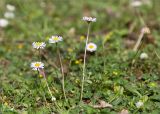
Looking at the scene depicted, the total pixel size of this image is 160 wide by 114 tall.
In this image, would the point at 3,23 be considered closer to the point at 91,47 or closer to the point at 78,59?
the point at 78,59

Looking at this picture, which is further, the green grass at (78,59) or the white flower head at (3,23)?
the white flower head at (3,23)

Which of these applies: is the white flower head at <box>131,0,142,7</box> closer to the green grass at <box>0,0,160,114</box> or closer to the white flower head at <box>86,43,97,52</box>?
the green grass at <box>0,0,160,114</box>

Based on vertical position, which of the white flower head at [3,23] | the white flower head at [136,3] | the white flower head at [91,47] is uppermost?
the white flower head at [136,3]

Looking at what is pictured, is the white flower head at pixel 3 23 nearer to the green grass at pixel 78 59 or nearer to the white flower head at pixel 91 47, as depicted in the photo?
the green grass at pixel 78 59

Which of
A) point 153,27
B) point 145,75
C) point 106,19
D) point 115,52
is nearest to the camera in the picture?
point 145,75

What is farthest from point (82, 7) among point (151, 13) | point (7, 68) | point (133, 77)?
point (133, 77)

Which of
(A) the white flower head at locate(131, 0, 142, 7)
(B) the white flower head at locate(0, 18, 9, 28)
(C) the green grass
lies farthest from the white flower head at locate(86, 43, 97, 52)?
(A) the white flower head at locate(131, 0, 142, 7)

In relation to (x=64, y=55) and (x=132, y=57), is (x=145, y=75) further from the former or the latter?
(x=64, y=55)

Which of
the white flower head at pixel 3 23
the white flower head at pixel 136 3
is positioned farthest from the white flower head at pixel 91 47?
the white flower head at pixel 136 3
